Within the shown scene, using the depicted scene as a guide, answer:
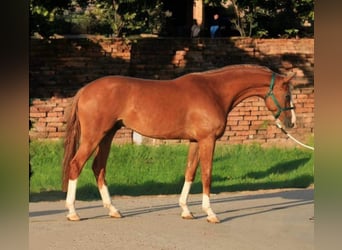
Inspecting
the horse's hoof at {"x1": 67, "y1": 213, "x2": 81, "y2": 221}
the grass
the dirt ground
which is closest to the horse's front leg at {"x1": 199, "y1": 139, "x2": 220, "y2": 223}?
the dirt ground

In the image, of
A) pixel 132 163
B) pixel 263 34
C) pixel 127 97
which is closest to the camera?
pixel 127 97

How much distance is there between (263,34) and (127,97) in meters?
7.60

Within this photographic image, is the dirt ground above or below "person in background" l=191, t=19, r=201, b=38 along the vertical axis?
below

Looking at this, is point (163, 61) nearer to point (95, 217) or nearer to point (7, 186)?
point (95, 217)

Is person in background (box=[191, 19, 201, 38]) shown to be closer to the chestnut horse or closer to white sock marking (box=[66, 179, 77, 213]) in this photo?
the chestnut horse

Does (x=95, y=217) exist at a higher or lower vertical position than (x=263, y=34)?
lower

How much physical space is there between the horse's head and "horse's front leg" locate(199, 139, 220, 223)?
632 mm

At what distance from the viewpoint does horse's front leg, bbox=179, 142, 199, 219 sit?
555 cm

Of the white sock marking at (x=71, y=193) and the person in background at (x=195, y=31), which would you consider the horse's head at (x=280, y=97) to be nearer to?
the white sock marking at (x=71, y=193)

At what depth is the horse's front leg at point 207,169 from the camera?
17.8ft

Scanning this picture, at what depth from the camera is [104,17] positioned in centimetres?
1444

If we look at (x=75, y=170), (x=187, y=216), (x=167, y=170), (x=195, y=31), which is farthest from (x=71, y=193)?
(x=195, y=31)

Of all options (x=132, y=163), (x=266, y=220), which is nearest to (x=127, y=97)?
(x=266, y=220)

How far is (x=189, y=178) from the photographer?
566 centimetres
